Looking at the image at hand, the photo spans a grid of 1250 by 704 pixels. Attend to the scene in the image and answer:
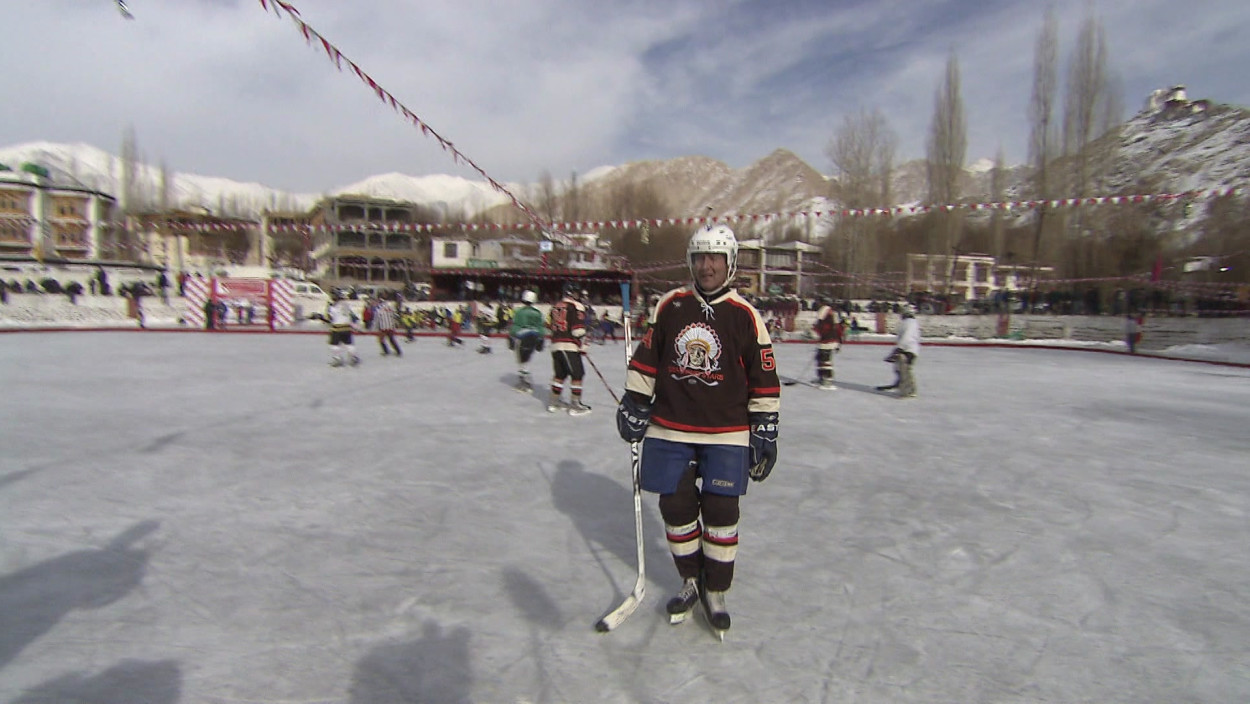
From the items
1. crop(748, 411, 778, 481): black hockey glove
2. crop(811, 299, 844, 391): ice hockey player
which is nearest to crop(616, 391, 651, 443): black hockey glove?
crop(748, 411, 778, 481): black hockey glove

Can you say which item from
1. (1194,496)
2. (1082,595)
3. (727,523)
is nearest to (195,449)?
(727,523)

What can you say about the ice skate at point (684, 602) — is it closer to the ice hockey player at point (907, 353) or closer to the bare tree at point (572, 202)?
the ice hockey player at point (907, 353)

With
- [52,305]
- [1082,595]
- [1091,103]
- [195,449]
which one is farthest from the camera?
[1091,103]

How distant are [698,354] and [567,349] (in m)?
5.57

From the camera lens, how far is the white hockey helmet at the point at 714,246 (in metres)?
2.78

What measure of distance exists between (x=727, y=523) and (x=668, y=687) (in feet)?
2.37

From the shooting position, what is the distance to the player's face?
2.78 m

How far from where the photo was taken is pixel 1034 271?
36.4 meters

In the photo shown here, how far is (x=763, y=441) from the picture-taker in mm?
2758

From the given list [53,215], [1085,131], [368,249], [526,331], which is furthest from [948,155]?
[53,215]

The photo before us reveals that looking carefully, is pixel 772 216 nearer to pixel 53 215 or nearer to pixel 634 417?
pixel 634 417

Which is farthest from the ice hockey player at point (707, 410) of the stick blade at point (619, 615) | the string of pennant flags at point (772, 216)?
the string of pennant flags at point (772, 216)

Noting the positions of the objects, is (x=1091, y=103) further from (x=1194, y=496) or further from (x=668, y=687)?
(x=668, y=687)

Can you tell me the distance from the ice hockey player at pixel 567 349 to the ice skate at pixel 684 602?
17.3 feet
